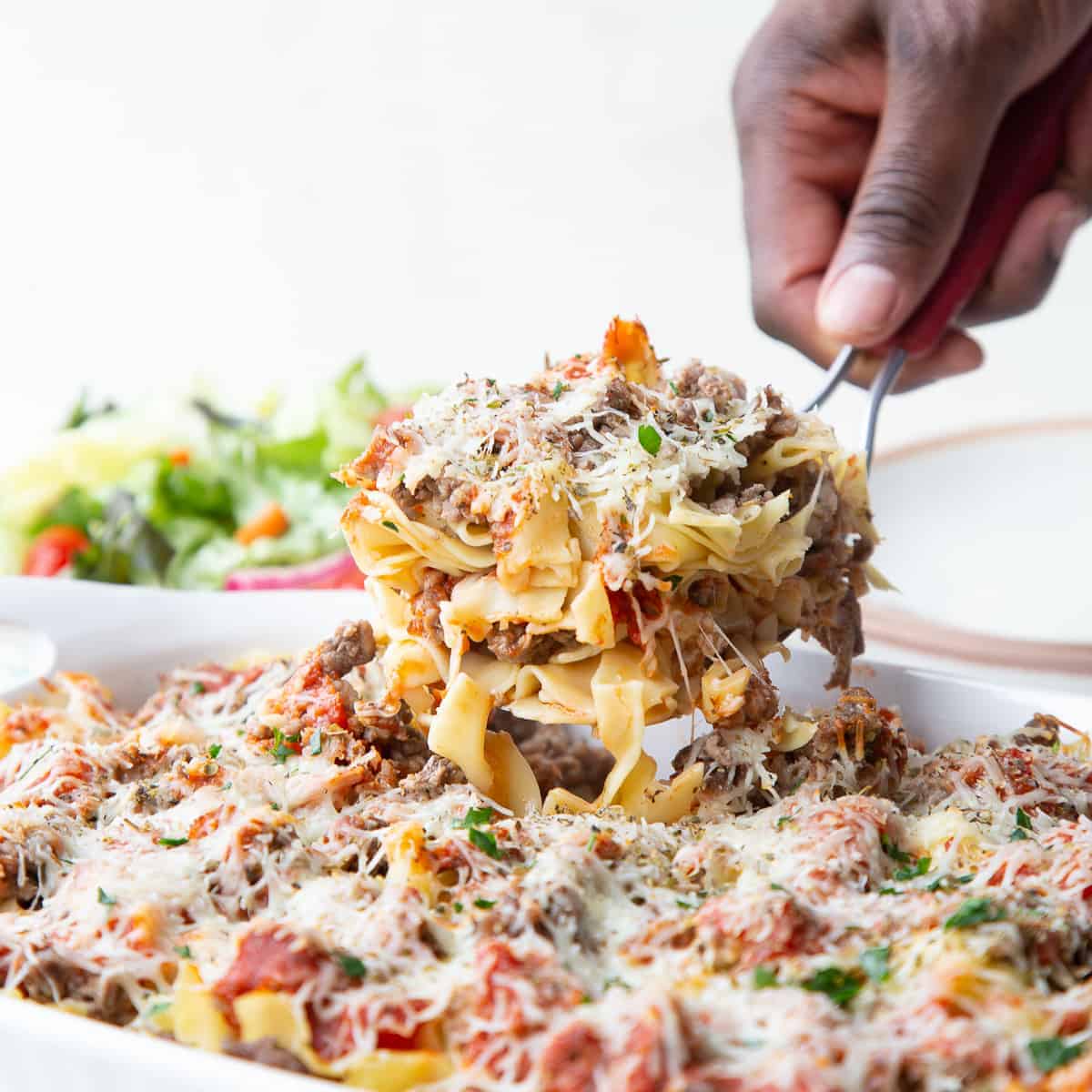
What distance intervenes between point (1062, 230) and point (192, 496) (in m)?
3.74

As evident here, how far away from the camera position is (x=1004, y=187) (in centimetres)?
406

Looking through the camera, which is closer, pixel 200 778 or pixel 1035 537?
pixel 200 778

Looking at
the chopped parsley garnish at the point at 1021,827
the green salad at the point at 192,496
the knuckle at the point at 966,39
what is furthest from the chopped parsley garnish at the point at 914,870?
the green salad at the point at 192,496

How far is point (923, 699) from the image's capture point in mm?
3266

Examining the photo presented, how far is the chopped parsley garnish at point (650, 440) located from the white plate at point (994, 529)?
1770 mm

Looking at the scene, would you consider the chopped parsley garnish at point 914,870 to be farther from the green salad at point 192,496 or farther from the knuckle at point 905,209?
the green salad at point 192,496

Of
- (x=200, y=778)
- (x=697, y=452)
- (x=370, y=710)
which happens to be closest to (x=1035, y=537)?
(x=697, y=452)

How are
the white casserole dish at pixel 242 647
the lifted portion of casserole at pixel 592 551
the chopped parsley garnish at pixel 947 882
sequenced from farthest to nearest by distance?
the white casserole dish at pixel 242 647
the lifted portion of casserole at pixel 592 551
the chopped parsley garnish at pixel 947 882

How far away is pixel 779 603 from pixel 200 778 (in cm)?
Answer: 126

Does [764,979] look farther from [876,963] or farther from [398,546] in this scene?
[398,546]

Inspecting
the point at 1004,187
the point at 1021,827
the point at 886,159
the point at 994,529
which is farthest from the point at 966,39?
the point at 1021,827

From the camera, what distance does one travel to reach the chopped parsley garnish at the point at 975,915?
1996mm

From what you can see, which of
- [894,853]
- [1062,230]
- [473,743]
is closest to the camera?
[894,853]

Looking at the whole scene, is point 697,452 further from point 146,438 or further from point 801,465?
point 146,438
